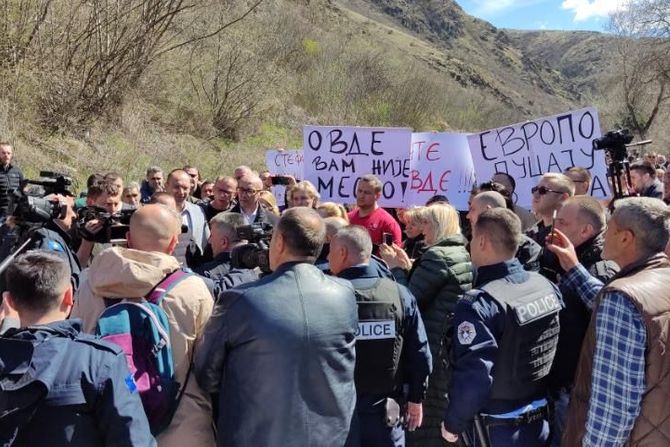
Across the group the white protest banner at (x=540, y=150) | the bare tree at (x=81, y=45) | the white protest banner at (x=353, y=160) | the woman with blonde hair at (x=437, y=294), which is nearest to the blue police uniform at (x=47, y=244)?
the woman with blonde hair at (x=437, y=294)

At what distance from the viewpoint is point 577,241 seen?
348 cm

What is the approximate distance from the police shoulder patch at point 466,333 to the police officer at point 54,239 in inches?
83.5

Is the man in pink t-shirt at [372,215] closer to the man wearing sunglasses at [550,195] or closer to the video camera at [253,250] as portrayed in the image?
the man wearing sunglasses at [550,195]

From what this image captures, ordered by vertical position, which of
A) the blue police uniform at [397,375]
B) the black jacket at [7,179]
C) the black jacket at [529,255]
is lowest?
the blue police uniform at [397,375]

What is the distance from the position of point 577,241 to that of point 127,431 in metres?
2.62

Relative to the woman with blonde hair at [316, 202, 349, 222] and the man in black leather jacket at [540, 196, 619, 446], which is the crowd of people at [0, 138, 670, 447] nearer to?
the man in black leather jacket at [540, 196, 619, 446]

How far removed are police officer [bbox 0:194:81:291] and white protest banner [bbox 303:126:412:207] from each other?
306cm

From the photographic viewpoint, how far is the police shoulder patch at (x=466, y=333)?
2.69 m

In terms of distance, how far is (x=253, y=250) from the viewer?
327 centimetres

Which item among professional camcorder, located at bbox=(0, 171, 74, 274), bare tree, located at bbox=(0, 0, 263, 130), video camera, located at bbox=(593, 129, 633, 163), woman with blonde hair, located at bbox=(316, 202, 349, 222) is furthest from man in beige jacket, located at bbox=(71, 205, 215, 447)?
bare tree, located at bbox=(0, 0, 263, 130)

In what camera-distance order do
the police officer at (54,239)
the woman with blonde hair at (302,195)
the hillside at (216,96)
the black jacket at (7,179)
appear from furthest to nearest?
1. the hillside at (216,96)
2. the black jacket at (7,179)
3. the woman with blonde hair at (302,195)
4. the police officer at (54,239)

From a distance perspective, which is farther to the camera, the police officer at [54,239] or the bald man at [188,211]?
the bald man at [188,211]

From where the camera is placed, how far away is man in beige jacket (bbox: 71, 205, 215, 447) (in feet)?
7.77

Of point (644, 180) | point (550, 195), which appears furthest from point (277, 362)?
point (644, 180)
